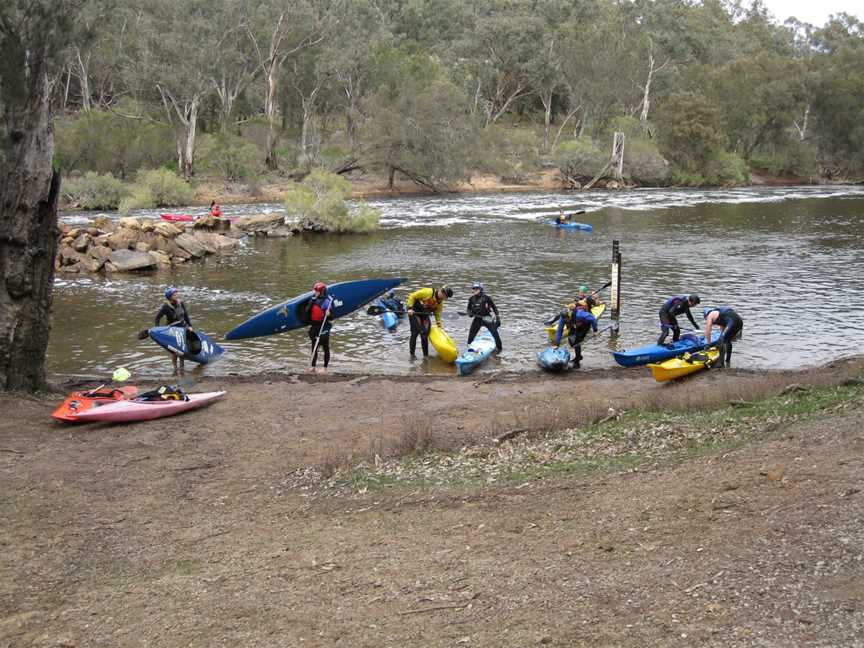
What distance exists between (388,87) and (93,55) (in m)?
22.3

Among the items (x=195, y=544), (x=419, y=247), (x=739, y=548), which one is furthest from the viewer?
(x=419, y=247)

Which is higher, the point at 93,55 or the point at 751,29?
the point at 751,29

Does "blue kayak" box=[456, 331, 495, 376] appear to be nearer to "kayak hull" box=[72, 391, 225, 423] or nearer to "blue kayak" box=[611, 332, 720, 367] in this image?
"blue kayak" box=[611, 332, 720, 367]

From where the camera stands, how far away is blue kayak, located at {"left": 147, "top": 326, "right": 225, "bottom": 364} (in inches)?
643

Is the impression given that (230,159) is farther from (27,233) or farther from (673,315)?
(27,233)

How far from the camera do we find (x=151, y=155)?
6022cm

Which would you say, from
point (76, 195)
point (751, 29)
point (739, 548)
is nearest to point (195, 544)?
point (739, 548)

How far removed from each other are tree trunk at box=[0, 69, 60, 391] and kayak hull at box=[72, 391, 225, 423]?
1913 mm

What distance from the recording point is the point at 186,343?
1684 cm

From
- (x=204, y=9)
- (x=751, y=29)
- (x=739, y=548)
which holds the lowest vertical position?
(x=739, y=548)

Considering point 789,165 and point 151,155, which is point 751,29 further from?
point 151,155

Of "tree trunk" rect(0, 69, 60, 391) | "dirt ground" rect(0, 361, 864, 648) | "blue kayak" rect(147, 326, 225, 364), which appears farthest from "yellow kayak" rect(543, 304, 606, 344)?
"tree trunk" rect(0, 69, 60, 391)

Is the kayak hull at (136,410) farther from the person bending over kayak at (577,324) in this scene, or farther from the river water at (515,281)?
the person bending over kayak at (577,324)

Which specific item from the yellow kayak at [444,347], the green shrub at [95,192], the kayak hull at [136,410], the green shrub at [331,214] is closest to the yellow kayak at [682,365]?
the yellow kayak at [444,347]
